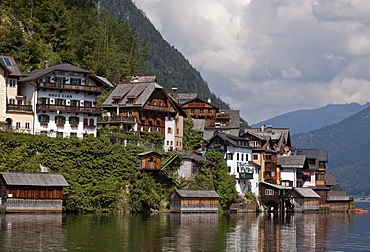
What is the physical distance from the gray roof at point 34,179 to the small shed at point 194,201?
2022 cm

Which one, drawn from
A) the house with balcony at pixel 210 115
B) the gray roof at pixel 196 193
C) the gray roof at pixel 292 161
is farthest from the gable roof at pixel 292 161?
the gray roof at pixel 196 193

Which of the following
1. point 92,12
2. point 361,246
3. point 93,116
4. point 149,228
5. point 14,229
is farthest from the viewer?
point 92,12

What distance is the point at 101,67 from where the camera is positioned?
135m

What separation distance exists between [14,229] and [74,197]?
25.4 m

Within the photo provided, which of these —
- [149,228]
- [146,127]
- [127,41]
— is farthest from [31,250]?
[127,41]

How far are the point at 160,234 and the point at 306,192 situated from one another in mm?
75056

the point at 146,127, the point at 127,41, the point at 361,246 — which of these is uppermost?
the point at 127,41

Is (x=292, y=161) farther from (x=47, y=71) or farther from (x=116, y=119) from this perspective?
(x=47, y=71)

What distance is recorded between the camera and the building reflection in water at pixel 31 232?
55175mm

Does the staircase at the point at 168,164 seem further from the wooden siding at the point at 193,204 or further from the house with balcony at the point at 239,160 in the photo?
the house with balcony at the point at 239,160

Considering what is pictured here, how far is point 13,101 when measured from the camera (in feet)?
332

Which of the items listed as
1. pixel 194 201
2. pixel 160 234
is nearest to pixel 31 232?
pixel 160 234

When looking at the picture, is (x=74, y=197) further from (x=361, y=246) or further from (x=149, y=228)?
(x=361, y=246)

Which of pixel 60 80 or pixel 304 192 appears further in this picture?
pixel 304 192
